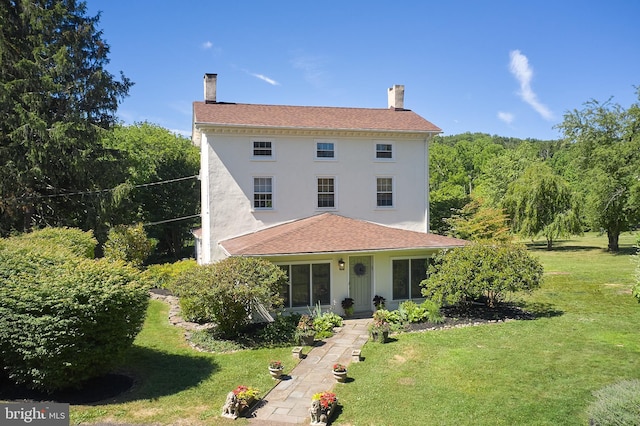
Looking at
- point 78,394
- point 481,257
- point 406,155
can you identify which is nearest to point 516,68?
point 406,155

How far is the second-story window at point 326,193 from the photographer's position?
21.9 meters

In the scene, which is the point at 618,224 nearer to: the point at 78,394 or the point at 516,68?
the point at 516,68

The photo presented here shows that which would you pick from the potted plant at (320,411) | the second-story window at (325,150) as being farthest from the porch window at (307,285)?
the potted plant at (320,411)

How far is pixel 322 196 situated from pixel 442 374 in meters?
12.5

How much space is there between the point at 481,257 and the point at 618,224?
27.3 meters

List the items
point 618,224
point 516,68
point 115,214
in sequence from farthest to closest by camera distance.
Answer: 1. point 618,224
2. point 115,214
3. point 516,68

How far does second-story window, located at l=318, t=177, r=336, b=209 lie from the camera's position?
2192 centimetres

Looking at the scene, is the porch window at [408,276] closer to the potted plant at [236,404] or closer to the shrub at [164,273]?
the potted plant at [236,404]

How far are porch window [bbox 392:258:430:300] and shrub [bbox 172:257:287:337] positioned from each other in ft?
19.1

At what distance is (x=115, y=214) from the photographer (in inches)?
1121

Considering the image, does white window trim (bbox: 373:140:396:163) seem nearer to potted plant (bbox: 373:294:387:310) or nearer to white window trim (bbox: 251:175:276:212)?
white window trim (bbox: 251:175:276:212)

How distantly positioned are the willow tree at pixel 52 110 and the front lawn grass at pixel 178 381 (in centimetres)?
1556

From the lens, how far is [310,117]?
22.8m

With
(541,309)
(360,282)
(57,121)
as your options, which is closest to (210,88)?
(57,121)
